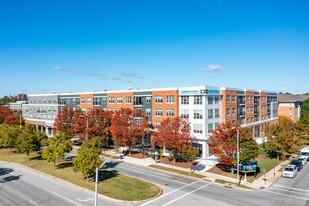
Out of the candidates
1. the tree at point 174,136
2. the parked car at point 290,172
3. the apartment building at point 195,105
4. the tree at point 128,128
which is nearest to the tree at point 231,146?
the tree at point 174,136

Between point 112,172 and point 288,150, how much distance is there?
3404 centimetres

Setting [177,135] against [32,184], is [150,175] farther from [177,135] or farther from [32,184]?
[32,184]

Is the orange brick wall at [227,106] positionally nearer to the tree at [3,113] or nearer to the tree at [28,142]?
the tree at [28,142]

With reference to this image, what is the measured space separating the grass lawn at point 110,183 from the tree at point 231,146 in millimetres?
12227

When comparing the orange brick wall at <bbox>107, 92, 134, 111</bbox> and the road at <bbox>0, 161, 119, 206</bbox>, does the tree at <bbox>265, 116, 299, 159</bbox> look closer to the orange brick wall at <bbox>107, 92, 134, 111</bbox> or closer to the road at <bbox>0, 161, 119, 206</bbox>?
the orange brick wall at <bbox>107, 92, 134, 111</bbox>

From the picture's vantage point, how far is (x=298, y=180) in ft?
109

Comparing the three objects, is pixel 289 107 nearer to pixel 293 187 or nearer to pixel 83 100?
pixel 293 187

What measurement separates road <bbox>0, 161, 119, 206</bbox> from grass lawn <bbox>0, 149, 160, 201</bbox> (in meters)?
1.69

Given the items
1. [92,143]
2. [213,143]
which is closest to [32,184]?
[92,143]

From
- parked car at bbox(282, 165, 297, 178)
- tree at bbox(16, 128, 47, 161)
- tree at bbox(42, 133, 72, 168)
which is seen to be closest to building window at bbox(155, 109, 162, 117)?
tree at bbox(42, 133, 72, 168)

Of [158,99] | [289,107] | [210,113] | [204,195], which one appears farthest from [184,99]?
[289,107]

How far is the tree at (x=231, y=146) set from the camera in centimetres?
3309

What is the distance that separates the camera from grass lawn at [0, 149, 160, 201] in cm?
2731

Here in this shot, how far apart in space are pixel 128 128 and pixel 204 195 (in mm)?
24795
